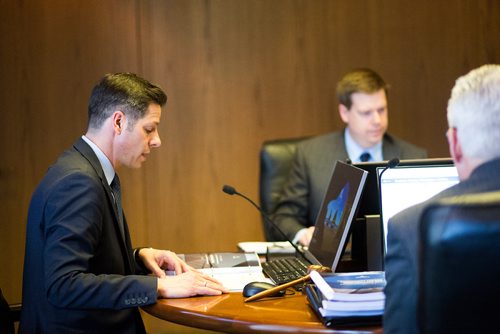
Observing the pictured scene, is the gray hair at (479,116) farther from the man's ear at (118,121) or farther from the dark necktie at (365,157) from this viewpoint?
the dark necktie at (365,157)

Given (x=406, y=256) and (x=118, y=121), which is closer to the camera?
(x=406, y=256)

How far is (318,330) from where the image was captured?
67.8 inches

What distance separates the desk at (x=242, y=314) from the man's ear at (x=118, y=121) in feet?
1.96

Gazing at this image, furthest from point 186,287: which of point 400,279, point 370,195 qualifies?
point 400,279

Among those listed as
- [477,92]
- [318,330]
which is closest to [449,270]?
[477,92]

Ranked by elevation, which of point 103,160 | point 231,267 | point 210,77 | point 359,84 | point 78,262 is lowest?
point 231,267

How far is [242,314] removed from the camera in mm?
1872

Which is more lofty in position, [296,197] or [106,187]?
[106,187]

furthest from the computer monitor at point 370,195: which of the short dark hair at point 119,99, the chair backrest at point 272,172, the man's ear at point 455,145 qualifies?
the chair backrest at point 272,172

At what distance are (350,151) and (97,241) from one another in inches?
75.6

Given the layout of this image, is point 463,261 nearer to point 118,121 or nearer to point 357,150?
point 118,121

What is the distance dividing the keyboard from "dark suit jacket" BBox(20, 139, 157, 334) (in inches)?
16.9

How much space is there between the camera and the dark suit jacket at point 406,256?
1.27 meters

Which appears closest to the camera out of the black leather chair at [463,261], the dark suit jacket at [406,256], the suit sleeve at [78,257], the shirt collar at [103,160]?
the black leather chair at [463,261]
